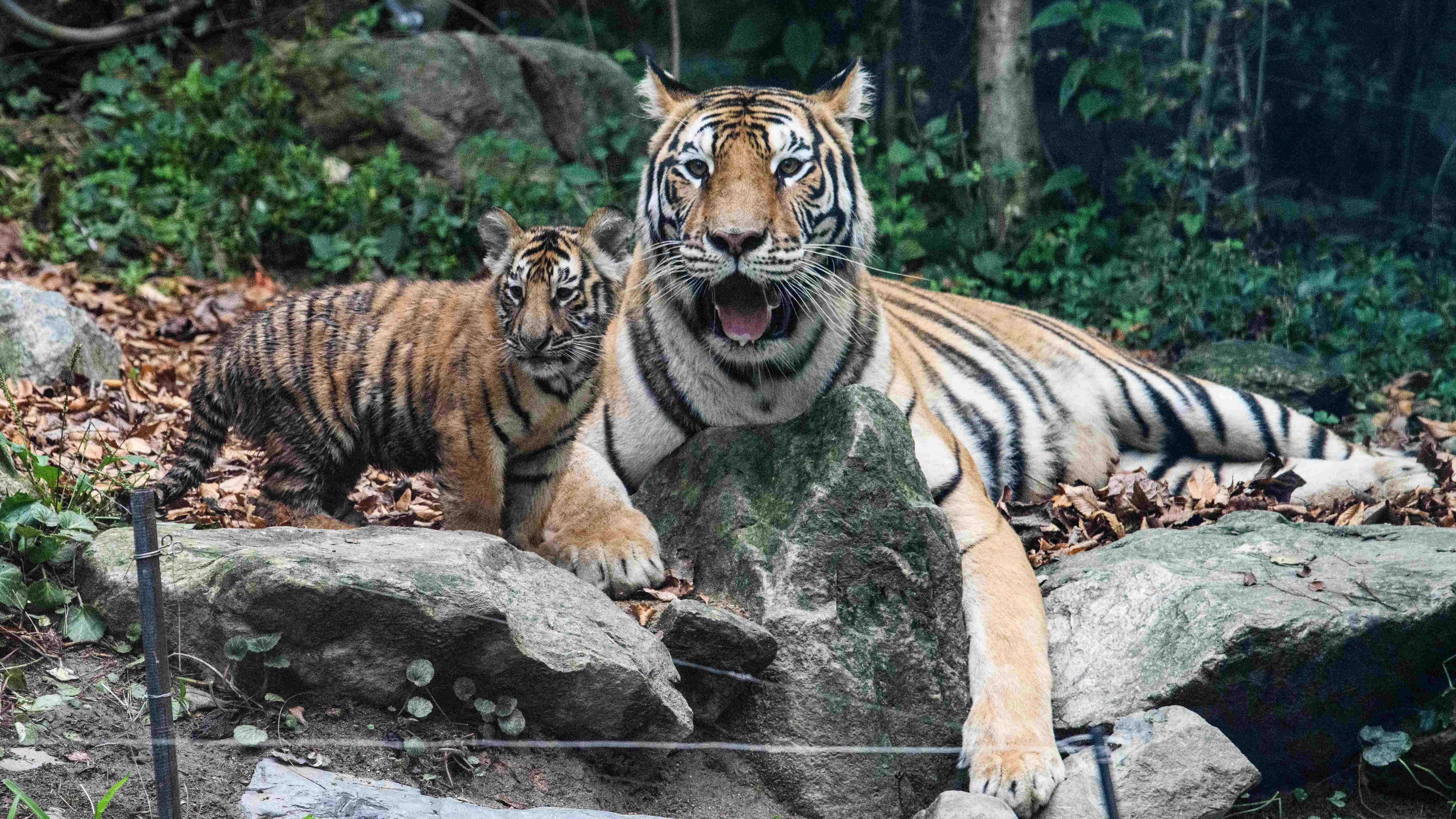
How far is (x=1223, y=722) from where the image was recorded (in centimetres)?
306

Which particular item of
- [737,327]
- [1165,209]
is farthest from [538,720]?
[1165,209]

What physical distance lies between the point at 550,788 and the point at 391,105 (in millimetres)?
5363

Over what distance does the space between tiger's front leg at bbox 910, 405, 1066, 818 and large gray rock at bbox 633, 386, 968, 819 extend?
0.09 metres

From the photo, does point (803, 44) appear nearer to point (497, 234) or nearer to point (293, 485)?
point (497, 234)

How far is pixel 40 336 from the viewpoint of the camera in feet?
15.4

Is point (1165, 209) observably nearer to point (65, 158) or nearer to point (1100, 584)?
point (1100, 584)

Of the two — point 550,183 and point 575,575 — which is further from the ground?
point 550,183

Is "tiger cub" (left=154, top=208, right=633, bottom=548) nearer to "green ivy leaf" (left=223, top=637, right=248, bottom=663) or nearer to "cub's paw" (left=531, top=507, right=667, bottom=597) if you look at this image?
"cub's paw" (left=531, top=507, right=667, bottom=597)

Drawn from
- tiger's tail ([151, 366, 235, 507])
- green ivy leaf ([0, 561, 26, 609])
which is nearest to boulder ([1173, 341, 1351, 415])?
tiger's tail ([151, 366, 235, 507])

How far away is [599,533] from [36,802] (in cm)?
146

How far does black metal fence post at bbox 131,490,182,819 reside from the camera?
2039mm

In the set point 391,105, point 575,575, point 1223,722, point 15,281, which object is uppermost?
point 391,105

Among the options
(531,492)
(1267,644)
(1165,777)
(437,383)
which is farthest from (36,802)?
(1267,644)

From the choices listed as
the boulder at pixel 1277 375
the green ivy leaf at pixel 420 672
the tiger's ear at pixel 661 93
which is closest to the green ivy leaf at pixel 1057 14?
the boulder at pixel 1277 375
